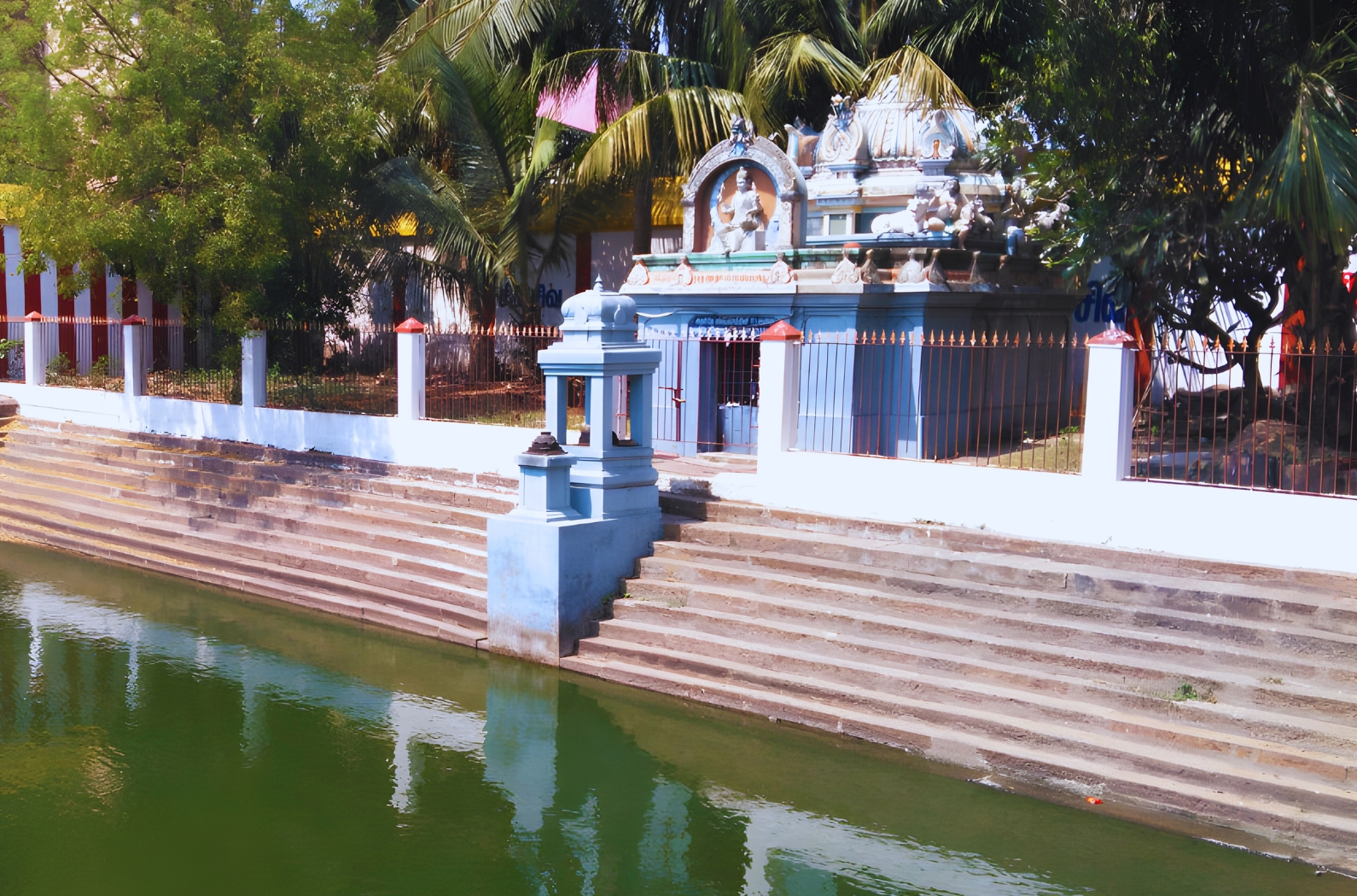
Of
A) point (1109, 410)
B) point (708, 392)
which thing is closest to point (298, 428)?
point (708, 392)

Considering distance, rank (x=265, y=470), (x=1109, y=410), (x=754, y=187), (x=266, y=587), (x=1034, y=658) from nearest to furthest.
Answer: (x=1034, y=658) < (x=1109, y=410) < (x=266, y=587) < (x=754, y=187) < (x=265, y=470)

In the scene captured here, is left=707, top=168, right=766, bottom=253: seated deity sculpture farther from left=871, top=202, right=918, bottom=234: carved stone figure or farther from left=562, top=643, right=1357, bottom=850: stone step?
left=562, top=643, right=1357, bottom=850: stone step

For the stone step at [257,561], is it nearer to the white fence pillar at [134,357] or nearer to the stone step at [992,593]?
the stone step at [992,593]

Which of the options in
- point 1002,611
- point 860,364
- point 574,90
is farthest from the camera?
point 574,90

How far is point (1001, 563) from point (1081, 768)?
1958 mm

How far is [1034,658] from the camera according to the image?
7828 millimetres

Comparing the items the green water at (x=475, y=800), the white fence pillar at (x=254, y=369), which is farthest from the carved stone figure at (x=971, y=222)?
the white fence pillar at (x=254, y=369)

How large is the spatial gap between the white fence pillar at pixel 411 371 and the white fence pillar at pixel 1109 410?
745cm

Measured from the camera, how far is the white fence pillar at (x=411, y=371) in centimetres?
1342

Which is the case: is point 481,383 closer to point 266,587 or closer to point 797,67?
point 266,587

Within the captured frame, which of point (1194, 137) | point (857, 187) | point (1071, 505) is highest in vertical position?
point (857, 187)

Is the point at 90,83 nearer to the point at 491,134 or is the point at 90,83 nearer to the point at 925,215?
the point at 491,134

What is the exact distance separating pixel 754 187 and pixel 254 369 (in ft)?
21.9

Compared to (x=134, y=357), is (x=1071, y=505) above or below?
below
